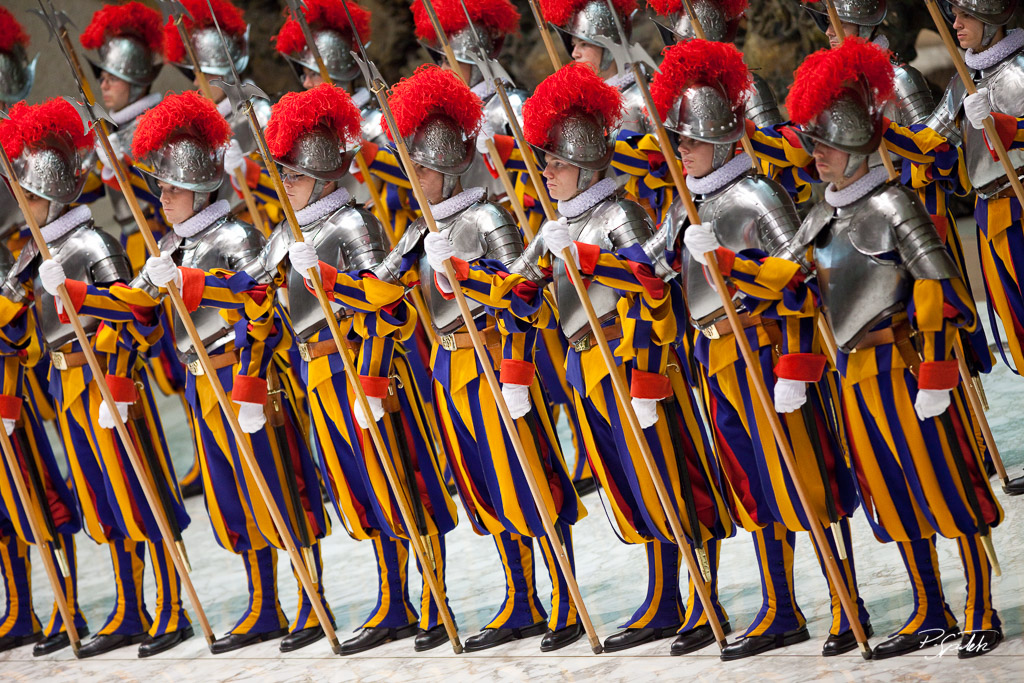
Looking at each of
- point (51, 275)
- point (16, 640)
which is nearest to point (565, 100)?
point (51, 275)

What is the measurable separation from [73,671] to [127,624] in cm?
29

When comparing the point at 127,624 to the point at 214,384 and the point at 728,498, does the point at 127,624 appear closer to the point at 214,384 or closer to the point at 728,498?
the point at 214,384

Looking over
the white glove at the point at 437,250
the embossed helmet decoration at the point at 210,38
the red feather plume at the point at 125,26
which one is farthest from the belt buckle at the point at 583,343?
the red feather plume at the point at 125,26

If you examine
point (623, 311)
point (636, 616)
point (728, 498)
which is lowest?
point (636, 616)

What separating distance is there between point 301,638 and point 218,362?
1121 mm

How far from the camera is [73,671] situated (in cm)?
511

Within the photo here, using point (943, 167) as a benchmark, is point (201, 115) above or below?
above

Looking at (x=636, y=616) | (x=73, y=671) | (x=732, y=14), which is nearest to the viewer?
(x=636, y=616)

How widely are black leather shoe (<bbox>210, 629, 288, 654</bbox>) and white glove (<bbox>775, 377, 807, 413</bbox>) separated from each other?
239cm

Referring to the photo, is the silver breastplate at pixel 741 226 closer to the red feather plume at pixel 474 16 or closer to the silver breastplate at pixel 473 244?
the silver breastplate at pixel 473 244

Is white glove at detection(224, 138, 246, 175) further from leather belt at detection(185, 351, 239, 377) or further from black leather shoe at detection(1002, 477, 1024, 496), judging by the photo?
black leather shoe at detection(1002, 477, 1024, 496)

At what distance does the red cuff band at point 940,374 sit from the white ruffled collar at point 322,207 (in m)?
2.28

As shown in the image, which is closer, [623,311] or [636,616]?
[623,311]

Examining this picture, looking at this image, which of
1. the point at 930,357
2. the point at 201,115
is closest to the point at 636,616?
the point at 930,357
